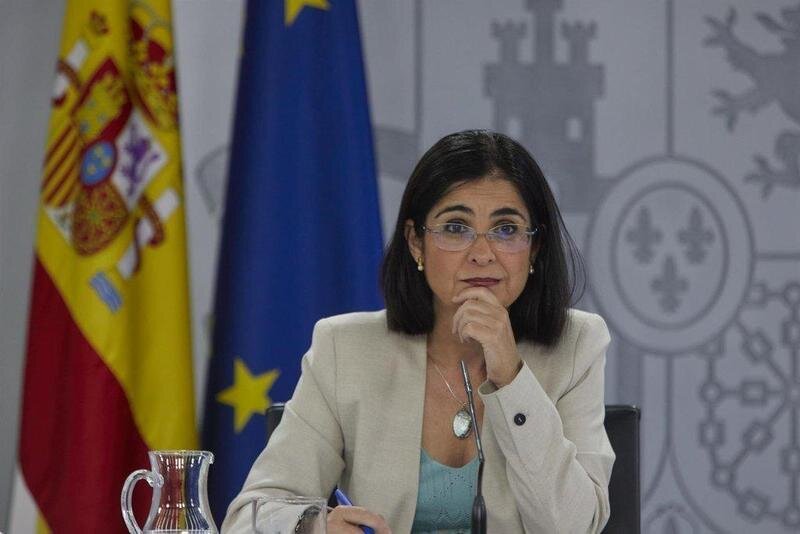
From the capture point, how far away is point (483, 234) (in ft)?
7.12

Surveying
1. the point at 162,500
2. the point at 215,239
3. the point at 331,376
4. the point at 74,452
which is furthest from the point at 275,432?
the point at 215,239

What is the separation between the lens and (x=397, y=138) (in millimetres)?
3547

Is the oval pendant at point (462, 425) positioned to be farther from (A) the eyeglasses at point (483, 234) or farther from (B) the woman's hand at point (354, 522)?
(B) the woman's hand at point (354, 522)

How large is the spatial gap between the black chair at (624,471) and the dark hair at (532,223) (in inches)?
8.1

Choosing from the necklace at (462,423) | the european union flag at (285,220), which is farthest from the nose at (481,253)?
the european union flag at (285,220)

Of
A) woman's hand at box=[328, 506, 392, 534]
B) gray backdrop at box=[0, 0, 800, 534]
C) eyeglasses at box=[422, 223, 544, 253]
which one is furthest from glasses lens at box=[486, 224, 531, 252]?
gray backdrop at box=[0, 0, 800, 534]

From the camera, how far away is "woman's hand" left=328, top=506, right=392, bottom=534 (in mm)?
1640

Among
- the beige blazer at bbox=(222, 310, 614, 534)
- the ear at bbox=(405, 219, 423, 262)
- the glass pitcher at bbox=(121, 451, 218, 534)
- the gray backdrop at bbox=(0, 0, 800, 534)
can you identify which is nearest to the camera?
the glass pitcher at bbox=(121, 451, 218, 534)

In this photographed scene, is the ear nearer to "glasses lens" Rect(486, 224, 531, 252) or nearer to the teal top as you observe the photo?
"glasses lens" Rect(486, 224, 531, 252)

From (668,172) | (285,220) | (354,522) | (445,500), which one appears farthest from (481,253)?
(668,172)

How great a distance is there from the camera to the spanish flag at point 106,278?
10.0 feet

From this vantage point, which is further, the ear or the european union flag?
the european union flag

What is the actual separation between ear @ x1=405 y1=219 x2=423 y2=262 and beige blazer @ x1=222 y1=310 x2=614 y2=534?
0.53 ft

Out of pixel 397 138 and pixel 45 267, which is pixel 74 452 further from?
pixel 397 138
